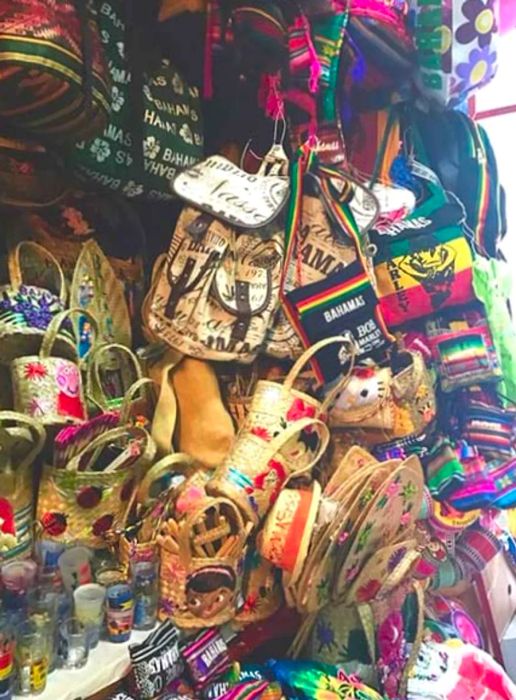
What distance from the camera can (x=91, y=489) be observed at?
33.6 inches

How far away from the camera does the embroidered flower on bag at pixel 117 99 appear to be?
3.11 feet

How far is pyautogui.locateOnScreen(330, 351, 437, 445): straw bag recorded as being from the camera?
1.13 meters

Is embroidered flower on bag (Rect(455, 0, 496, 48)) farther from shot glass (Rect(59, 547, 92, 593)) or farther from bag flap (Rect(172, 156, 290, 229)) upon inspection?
shot glass (Rect(59, 547, 92, 593))

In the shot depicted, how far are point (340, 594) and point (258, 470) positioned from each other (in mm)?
214

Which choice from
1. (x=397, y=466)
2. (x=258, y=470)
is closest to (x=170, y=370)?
(x=258, y=470)

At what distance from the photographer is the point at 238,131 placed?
3.99 feet

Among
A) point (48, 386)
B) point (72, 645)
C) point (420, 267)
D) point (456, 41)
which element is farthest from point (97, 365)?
point (456, 41)

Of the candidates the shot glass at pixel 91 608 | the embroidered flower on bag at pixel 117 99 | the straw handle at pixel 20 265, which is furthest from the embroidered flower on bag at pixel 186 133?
the shot glass at pixel 91 608

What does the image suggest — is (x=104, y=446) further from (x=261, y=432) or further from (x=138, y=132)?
(x=138, y=132)

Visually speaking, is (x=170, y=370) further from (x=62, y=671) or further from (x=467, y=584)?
(x=467, y=584)

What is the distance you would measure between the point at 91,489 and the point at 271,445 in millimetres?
238

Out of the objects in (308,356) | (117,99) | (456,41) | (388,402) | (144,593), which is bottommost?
(144,593)

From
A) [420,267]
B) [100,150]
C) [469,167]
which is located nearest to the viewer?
[100,150]

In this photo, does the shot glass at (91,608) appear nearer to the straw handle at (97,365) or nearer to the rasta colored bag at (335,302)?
the straw handle at (97,365)
